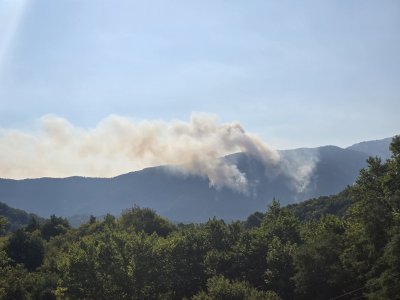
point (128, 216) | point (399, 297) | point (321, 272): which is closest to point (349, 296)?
point (321, 272)

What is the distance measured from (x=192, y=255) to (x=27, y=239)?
56751mm

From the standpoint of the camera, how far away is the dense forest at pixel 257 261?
49.0 meters

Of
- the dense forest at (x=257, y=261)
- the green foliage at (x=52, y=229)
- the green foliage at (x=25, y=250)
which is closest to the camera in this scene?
the dense forest at (x=257, y=261)

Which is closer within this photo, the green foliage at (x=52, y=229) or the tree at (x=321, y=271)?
the tree at (x=321, y=271)

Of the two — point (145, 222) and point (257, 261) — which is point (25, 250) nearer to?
point (145, 222)

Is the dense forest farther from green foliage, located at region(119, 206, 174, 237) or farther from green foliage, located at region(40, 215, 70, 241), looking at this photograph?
green foliage, located at region(40, 215, 70, 241)

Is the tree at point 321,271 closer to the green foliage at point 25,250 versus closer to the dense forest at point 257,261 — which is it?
the dense forest at point 257,261

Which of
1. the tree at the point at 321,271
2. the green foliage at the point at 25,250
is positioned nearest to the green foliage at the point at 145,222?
the green foliage at the point at 25,250

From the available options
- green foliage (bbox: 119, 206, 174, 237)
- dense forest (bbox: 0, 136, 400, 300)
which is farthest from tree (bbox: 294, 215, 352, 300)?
green foliage (bbox: 119, 206, 174, 237)

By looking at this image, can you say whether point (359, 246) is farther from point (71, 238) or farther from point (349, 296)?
point (71, 238)

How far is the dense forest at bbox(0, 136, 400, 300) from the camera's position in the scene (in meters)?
49.0

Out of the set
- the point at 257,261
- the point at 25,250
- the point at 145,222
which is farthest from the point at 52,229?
the point at 257,261

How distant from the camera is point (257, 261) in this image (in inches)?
2702

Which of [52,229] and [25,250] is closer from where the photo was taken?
[25,250]
